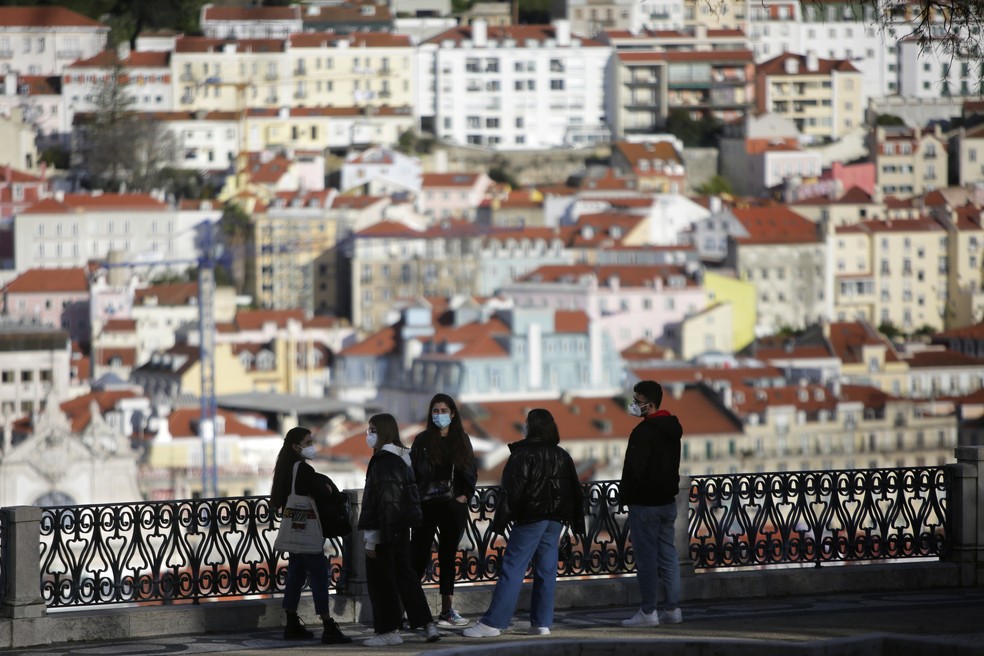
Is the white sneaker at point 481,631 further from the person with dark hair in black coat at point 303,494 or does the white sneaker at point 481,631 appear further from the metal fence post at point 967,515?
the metal fence post at point 967,515

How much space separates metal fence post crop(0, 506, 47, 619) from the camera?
1072 centimetres

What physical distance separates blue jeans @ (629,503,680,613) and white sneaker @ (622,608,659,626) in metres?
0.02

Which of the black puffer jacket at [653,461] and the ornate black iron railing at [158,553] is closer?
the black puffer jacket at [653,461]

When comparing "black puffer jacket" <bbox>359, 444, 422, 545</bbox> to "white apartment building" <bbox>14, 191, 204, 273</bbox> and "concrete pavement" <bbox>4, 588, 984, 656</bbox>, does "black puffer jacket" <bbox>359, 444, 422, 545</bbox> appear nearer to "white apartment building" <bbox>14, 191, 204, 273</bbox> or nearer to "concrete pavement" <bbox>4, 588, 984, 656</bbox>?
"concrete pavement" <bbox>4, 588, 984, 656</bbox>

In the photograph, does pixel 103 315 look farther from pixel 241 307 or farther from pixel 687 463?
pixel 687 463

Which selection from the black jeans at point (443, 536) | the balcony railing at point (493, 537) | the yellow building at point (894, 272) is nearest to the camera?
the black jeans at point (443, 536)

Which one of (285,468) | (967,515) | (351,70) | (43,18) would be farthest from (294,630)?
(43,18)

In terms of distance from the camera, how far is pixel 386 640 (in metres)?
10.7

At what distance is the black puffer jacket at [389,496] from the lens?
1061 centimetres

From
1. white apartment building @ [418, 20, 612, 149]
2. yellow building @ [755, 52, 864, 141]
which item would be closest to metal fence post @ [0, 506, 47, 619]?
white apartment building @ [418, 20, 612, 149]

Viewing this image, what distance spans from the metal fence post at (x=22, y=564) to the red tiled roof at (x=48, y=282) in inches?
2854

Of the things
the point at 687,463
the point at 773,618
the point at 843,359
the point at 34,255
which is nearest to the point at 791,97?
the point at 843,359

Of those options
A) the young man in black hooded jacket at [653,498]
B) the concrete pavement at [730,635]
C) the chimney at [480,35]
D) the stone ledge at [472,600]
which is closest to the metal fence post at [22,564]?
the stone ledge at [472,600]

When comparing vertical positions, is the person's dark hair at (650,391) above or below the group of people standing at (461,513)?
above
